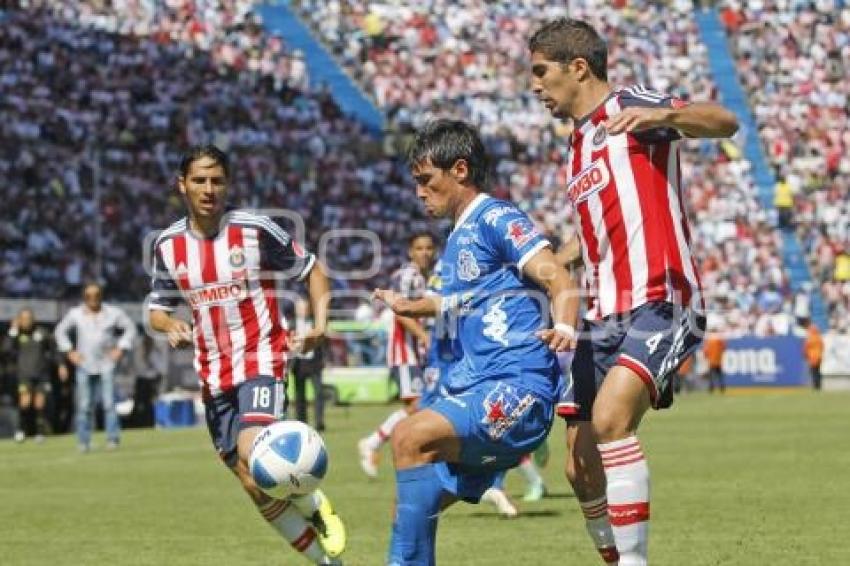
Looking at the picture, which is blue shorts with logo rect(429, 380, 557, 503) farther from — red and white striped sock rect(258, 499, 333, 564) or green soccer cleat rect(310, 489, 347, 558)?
red and white striped sock rect(258, 499, 333, 564)

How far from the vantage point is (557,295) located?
8555 mm

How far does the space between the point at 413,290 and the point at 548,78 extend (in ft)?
31.7

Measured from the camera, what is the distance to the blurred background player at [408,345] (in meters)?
18.6

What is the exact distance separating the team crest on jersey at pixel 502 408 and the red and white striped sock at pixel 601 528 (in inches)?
35.5

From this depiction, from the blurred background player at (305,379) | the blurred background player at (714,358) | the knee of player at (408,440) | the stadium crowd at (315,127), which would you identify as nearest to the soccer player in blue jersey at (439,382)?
the knee of player at (408,440)

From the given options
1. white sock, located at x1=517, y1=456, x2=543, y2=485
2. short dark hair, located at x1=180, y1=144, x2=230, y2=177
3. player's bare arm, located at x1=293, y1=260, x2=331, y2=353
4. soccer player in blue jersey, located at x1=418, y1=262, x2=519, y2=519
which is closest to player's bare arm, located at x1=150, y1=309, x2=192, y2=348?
player's bare arm, located at x1=293, y1=260, x2=331, y2=353

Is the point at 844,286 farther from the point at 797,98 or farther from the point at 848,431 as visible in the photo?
the point at 848,431

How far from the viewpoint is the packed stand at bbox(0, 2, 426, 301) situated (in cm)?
4088

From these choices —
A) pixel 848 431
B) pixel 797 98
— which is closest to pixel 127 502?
pixel 848 431

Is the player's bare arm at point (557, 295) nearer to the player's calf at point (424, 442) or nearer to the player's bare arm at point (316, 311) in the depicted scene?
the player's calf at point (424, 442)

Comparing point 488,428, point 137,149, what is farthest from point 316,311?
point 137,149

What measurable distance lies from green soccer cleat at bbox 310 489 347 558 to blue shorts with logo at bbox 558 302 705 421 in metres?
2.16

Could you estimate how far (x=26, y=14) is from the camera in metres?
46.7

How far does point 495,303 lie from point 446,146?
0.78 meters
